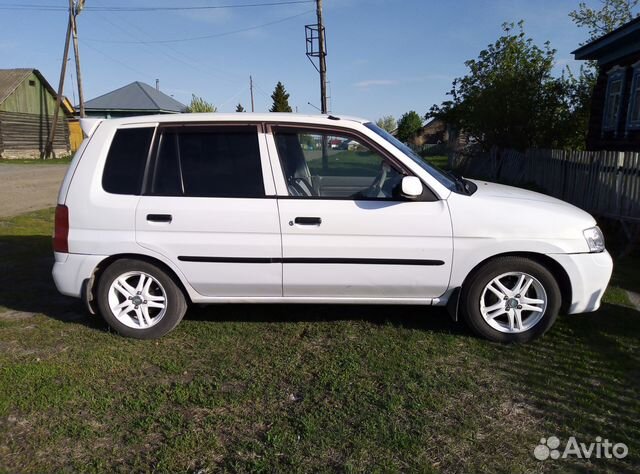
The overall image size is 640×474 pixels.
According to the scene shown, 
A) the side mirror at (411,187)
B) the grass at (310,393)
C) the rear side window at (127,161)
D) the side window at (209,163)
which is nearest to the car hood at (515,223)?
the side mirror at (411,187)

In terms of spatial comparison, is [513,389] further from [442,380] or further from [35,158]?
[35,158]

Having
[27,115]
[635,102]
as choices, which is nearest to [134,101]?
[27,115]

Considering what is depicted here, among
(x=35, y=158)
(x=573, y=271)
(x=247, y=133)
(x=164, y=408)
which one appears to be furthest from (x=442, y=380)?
(x=35, y=158)

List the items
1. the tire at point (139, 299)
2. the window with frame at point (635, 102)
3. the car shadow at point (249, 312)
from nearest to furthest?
1. the tire at point (139, 299)
2. the car shadow at point (249, 312)
3. the window with frame at point (635, 102)

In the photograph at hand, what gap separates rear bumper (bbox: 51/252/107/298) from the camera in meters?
4.09

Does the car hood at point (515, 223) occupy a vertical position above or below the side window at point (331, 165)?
below

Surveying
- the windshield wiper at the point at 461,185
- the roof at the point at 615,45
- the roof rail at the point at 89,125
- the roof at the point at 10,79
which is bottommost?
the windshield wiper at the point at 461,185

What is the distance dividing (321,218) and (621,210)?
19.4 ft

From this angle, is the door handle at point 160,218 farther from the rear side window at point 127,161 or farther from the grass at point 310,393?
the grass at point 310,393

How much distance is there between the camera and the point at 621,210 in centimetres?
771

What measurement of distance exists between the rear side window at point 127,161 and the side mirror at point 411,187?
81.0 inches

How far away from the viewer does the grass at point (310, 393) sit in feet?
8.91

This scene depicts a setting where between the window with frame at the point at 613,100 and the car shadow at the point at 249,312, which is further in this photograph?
the window with frame at the point at 613,100

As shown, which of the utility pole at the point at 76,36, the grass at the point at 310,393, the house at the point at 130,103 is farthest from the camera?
the house at the point at 130,103
